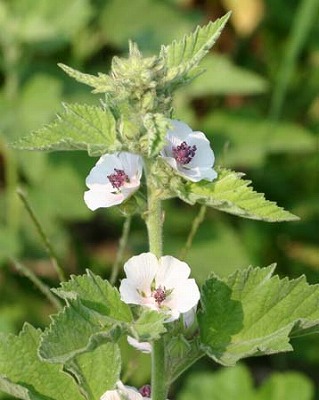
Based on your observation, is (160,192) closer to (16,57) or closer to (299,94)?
(16,57)

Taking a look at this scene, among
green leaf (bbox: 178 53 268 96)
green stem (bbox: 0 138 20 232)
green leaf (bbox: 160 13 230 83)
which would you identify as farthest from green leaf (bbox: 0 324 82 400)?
green leaf (bbox: 178 53 268 96)

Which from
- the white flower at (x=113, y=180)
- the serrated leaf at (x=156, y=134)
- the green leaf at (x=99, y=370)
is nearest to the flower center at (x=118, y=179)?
the white flower at (x=113, y=180)

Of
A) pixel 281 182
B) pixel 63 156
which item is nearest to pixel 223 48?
pixel 281 182

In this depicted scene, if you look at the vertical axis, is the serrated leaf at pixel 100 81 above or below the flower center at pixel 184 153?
above

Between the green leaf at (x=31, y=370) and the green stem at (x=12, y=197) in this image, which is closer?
the green leaf at (x=31, y=370)

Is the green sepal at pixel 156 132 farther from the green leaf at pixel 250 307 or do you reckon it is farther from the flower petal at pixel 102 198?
the green leaf at pixel 250 307

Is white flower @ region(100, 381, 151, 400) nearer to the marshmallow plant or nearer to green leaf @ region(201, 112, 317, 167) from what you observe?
the marshmallow plant

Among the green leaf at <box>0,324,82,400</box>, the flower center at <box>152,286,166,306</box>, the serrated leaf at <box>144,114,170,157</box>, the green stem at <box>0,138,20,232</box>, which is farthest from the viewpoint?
the green stem at <box>0,138,20,232</box>
